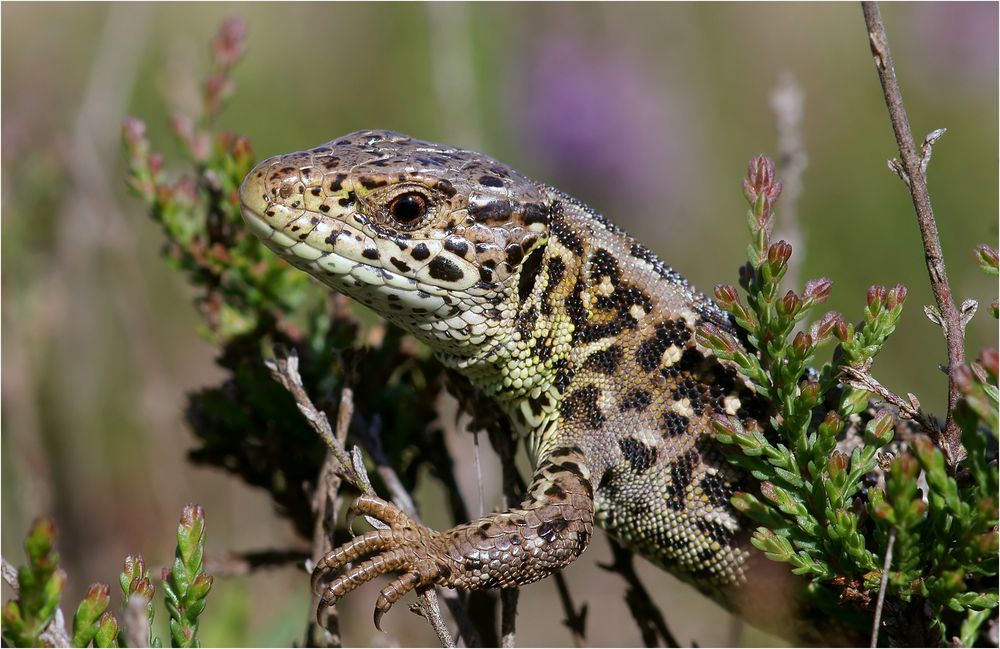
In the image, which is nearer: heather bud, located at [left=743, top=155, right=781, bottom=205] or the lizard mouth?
heather bud, located at [left=743, top=155, right=781, bottom=205]

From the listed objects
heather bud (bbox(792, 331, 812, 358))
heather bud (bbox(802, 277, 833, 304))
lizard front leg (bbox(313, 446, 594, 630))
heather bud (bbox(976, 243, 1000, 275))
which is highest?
heather bud (bbox(976, 243, 1000, 275))

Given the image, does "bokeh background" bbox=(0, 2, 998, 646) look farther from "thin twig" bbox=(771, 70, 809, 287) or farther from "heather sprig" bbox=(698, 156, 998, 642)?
"heather sprig" bbox=(698, 156, 998, 642)

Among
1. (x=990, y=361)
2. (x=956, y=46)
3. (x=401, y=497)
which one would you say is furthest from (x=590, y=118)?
(x=990, y=361)

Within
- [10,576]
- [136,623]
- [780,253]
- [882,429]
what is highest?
[780,253]

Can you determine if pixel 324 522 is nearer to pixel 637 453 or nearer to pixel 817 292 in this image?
pixel 637 453

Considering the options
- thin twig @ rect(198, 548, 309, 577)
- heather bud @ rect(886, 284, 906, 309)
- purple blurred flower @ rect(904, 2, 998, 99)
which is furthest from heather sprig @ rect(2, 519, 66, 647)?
purple blurred flower @ rect(904, 2, 998, 99)

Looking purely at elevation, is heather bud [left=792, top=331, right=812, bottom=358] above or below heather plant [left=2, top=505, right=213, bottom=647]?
above

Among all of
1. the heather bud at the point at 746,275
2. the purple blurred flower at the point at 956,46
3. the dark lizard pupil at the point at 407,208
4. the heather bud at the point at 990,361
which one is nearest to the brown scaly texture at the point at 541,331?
the dark lizard pupil at the point at 407,208
